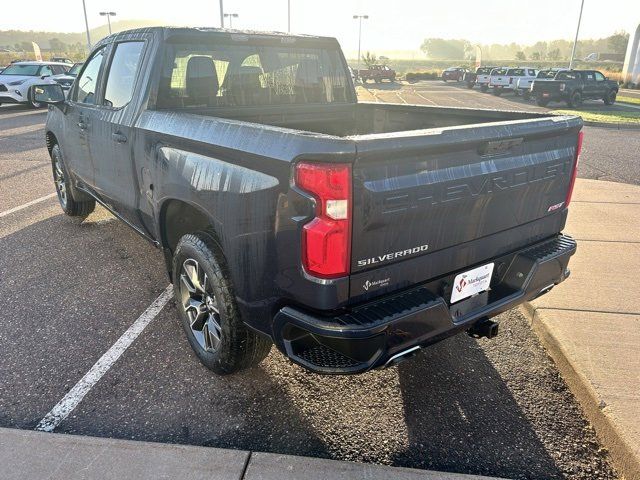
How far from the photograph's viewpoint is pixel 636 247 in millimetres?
4992

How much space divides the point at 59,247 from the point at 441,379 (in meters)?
4.15

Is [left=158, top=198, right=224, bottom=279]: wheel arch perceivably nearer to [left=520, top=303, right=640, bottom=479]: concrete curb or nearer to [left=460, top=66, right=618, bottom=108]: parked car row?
[left=520, top=303, right=640, bottom=479]: concrete curb

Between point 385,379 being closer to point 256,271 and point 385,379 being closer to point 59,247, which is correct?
point 256,271

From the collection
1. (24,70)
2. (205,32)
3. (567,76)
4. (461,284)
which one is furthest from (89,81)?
(567,76)

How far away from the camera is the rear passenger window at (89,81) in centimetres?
434

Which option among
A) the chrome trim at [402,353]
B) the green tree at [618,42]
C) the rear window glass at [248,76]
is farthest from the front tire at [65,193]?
the green tree at [618,42]

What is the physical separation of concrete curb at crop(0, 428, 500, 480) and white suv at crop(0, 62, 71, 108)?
61.9 ft

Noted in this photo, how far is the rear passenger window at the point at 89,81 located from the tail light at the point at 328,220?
10.1 feet

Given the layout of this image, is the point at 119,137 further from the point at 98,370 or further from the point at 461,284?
the point at 461,284

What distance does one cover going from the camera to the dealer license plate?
2541 millimetres

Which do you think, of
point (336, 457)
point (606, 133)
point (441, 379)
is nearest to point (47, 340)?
point (336, 457)

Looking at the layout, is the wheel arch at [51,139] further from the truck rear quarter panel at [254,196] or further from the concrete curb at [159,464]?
the concrete curb at [159,464]

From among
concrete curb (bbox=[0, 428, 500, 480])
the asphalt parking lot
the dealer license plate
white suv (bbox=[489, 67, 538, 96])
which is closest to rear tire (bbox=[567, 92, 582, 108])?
white suv (bbox=[489, 67, 538, 96])

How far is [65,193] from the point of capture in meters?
5.84
